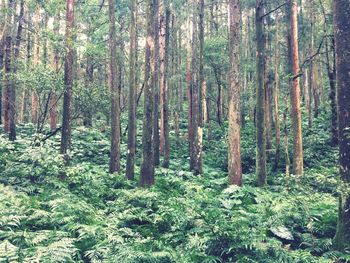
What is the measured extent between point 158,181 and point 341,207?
23.1 ft

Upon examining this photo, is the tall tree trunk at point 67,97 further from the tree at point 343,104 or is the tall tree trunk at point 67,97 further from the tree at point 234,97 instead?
the tree at point 343,104

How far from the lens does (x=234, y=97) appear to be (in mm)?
12266

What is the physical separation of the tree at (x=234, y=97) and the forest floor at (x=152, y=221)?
1.21 meters

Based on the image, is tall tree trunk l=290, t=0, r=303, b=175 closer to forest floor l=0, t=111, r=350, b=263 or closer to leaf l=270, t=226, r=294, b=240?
forest floor l=0, t=111, r=350, b=263

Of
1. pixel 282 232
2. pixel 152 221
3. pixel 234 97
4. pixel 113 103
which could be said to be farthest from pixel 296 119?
pixel 152 221

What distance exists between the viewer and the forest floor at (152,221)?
5.79 m

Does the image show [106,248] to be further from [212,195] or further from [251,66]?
[251,66]

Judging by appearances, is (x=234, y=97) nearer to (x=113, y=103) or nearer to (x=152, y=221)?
(x=113, y=103)

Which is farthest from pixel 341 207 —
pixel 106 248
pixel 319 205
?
pixel 106 248

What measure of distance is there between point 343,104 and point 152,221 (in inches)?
173

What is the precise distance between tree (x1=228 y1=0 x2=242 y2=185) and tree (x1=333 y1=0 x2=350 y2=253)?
5.74m

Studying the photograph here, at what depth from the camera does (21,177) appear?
10227mm

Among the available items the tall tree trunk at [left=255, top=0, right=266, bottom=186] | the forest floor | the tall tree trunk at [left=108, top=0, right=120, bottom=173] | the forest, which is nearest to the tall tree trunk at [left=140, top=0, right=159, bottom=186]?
the forest

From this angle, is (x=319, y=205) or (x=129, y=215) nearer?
(x=129, y=215)
